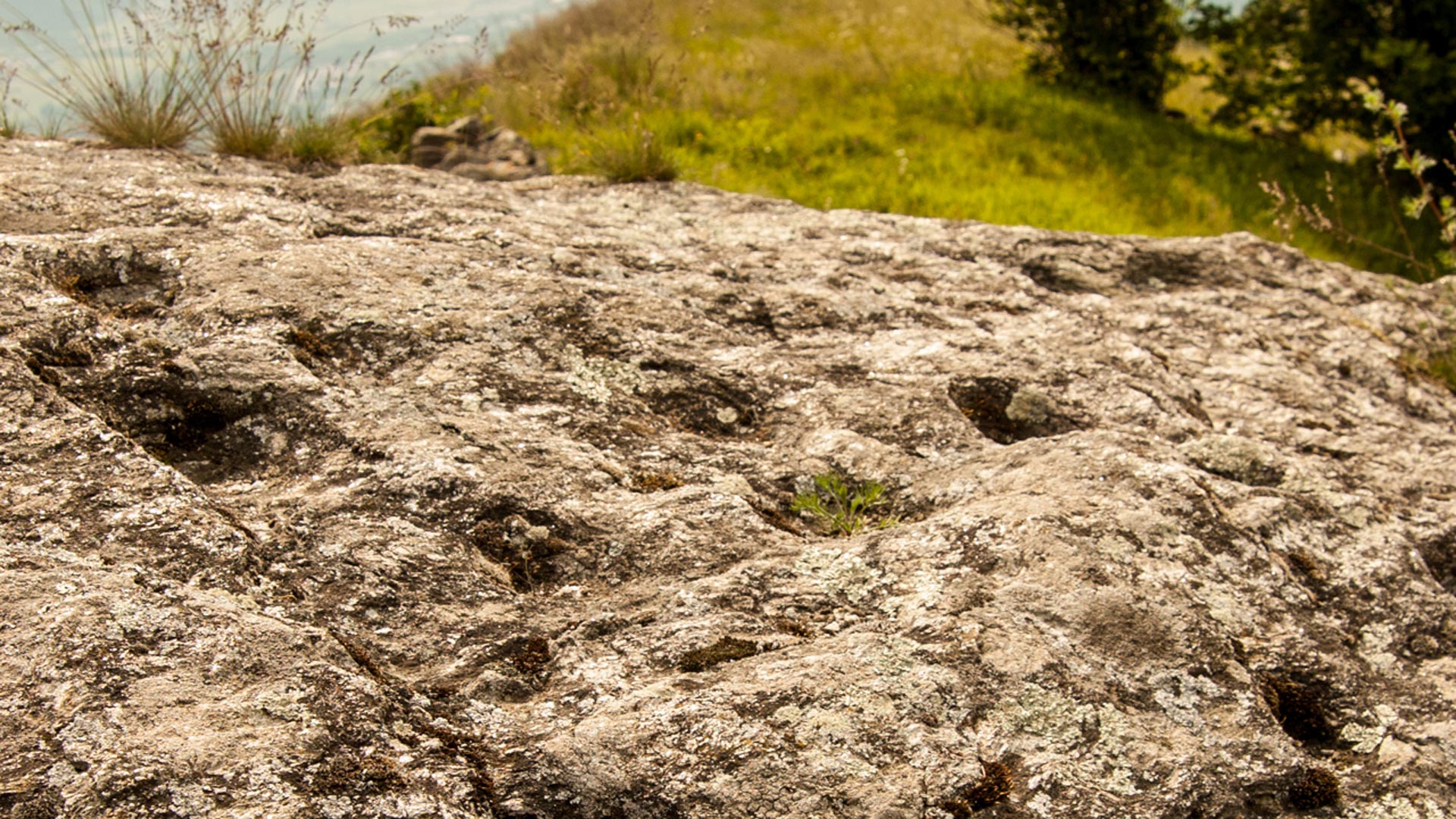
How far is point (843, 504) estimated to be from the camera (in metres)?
3.52

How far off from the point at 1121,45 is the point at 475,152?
338 inches

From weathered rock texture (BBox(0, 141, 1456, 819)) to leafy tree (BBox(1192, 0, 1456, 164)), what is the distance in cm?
651

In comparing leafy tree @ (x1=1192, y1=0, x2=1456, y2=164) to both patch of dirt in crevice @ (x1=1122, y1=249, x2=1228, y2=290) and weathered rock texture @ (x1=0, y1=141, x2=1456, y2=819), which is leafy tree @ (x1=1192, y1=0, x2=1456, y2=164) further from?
weathered rock texture @ (x1=0, y1=141, x2=1456, y2=819)

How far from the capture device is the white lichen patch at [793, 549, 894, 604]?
3.01 metres

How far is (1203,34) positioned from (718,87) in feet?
20.4

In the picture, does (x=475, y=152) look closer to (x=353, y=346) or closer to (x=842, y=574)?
(x=353, y=346)

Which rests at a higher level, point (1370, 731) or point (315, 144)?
point (315, 144)

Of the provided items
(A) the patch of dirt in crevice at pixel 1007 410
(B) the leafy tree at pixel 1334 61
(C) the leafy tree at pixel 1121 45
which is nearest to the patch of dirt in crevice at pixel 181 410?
(A) the patch of dirt in crevice at pixel 1007 410

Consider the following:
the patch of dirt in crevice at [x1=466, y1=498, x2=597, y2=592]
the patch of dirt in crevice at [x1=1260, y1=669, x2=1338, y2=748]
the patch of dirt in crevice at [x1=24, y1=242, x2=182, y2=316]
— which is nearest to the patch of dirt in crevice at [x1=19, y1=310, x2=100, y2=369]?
the patch of dirt in crevice at [x1=24, y1=242, x2=182, y2=316]

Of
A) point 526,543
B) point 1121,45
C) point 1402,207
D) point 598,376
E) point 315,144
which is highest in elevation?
point 1121,45

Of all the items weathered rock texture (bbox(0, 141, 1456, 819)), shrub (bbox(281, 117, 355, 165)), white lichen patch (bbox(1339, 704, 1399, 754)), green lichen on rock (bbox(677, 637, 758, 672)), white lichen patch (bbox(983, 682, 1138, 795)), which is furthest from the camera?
shrub (bbox(281, 117, 355, 165))

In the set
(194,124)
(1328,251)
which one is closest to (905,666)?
(194,124)

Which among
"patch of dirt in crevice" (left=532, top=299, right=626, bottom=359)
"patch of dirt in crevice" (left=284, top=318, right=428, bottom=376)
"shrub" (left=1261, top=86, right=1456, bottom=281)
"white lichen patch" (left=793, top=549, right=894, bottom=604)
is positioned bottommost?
"white lichen patch" (left=793, top=549, right=894, bottom=604)

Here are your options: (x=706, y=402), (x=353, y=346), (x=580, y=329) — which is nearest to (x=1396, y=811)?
(x=706, y=402)
